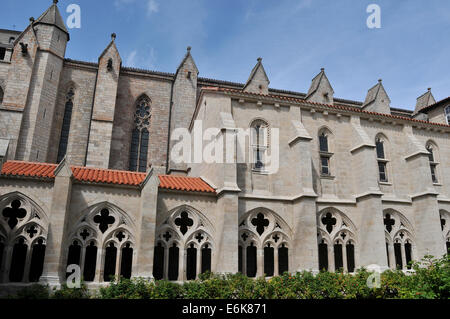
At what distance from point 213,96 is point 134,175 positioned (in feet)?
18.3

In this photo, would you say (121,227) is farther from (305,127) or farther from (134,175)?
(305,127)

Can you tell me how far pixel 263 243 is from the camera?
49.6ft

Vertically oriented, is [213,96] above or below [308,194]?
above

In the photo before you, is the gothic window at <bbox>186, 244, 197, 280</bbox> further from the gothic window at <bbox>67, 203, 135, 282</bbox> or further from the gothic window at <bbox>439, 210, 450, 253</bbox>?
the gothic window at <bbox>439, 210, 450, 253</bbox>

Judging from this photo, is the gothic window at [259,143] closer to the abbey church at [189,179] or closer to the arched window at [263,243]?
the abbey church at [189,179]

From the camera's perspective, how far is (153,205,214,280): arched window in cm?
1392

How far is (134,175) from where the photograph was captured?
15.4 metres

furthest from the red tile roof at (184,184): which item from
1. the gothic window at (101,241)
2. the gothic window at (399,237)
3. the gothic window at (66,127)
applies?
the gothic window at (66,127)

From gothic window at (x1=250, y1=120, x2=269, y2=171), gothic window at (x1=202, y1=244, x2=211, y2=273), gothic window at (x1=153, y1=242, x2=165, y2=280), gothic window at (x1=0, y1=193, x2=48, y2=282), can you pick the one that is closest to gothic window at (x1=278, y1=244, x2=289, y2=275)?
gothic window at (x1=202, y1=244, x2=211, y2=273)

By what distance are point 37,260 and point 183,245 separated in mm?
5541

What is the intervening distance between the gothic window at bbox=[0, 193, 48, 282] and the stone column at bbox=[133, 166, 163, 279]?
3.58 metres
